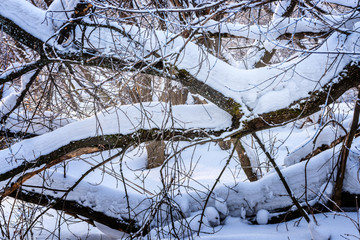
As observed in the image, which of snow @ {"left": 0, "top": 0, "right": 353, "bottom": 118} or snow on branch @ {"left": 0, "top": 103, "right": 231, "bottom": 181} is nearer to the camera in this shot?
snow @ {"left": 0, "top": 0, "right": 353, "bottom": 118}

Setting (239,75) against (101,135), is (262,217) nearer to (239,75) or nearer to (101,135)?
(239,75)

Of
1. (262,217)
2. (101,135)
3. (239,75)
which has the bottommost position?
(262,217)

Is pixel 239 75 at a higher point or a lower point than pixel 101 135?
higher

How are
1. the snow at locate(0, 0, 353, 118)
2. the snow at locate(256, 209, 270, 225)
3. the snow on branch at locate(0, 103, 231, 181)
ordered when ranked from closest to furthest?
the snow at locate(0, 0, 353, 118) → the snow on branch at locate(0, 103, 231, 181) → the snow at locate(256, 209, 270, 225)

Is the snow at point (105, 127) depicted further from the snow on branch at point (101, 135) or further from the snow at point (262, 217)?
the snow at point (262, 217)

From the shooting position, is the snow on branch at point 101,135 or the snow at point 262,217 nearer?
the snow on branch at point 101,135

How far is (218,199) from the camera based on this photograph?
12.8ft

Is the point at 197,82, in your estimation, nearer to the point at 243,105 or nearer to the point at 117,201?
the point at 243,105

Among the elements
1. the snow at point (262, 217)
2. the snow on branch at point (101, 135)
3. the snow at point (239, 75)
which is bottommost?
the snow at point (262, 217)

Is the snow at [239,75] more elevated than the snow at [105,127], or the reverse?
the snow at [239,75]

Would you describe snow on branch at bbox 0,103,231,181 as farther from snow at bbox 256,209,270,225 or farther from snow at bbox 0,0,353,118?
snow at bbox 256,209,270,225

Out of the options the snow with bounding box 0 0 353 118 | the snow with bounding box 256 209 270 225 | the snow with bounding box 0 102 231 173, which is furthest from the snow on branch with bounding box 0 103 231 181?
the snow with bounding box 256 209 270 225

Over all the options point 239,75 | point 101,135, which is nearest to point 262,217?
point 239,75

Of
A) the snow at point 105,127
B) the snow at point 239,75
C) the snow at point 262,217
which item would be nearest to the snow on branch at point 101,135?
the snow at point 105,127
